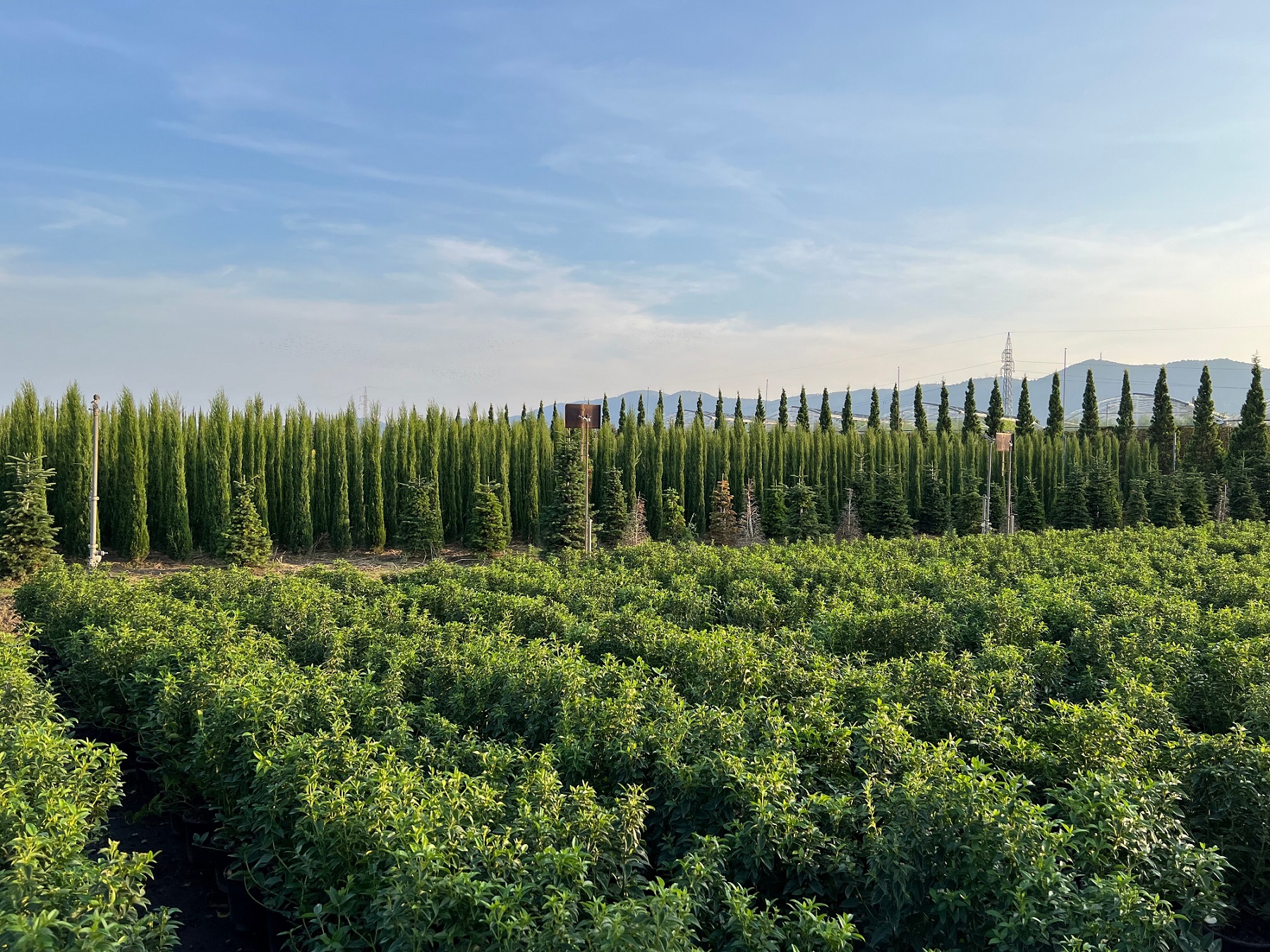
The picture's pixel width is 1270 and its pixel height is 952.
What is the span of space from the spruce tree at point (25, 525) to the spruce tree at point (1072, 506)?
30455mm

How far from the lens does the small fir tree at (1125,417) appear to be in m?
38.3

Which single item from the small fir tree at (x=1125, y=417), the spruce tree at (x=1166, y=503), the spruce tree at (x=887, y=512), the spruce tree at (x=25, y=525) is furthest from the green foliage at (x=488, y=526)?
the small fir tree at (x=1125, y=417)

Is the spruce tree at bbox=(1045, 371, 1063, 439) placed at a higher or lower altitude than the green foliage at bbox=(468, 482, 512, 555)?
higher

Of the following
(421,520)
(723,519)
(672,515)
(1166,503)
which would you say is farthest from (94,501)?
(1166,503)

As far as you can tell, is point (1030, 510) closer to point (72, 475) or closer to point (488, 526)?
point (488, 526)

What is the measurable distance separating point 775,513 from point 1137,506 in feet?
49.8

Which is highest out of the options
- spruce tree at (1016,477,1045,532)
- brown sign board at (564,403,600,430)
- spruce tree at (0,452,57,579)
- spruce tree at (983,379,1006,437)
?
spruce tree at (983,379,1006,437)

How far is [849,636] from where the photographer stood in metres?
7.04

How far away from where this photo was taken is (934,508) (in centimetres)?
2845

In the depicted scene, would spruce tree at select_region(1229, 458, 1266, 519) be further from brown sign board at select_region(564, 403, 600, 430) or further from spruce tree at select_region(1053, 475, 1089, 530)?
brown sign board at select_region(564, 403, 600, 430)

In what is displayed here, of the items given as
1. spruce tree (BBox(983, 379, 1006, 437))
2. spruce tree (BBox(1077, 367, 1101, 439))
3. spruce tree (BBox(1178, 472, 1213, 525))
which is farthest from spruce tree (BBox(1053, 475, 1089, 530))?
spruce tree (BBox(1077, 367, 1101, 439))

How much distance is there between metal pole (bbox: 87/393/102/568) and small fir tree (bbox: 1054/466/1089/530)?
1165 inches

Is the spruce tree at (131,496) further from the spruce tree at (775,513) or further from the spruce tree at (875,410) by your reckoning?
the spruce tree at (875,410)

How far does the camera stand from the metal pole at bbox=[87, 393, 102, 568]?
13969 mm
